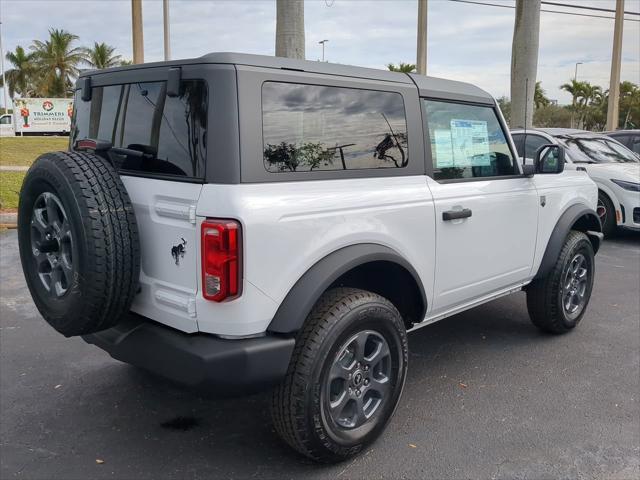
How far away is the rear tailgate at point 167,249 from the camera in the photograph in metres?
2.59

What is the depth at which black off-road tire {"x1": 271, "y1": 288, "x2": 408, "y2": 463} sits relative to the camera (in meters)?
2.69

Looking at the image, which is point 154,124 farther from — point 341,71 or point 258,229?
point 341,71

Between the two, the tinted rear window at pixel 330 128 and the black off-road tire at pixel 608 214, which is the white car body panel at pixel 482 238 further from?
the black off-road tire at pixel 608 214

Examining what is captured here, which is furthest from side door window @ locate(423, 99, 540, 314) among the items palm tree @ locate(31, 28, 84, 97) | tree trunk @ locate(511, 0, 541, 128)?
palm tree @ locate(31, 28, 84, 97)

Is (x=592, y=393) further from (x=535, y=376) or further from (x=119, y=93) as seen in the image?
(x=119, y=93)

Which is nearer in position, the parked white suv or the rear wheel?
the parked white suv

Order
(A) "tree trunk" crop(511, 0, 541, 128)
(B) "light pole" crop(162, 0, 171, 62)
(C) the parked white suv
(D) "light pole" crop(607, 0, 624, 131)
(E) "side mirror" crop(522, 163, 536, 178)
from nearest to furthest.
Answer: (E) "side mirror" crop(522, 163, 536, 178)
(C) the parked white suv
(A) "tree trunk" crop(511, 0, 541, 128)
(B) "light pole" crop(162, 0, 171, 62)
(D) "light pole" crop(607, 0, 624, 131)

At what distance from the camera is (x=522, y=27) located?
1295 centimetres

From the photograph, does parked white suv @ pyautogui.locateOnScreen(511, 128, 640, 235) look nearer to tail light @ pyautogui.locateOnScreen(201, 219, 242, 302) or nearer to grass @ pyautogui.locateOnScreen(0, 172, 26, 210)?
tail light @ pyautogui.locateOnScreen(201, 219, 242, 302)

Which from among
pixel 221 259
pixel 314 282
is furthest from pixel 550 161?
pixel 221 259

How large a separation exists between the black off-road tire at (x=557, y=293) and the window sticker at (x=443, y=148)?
144cm

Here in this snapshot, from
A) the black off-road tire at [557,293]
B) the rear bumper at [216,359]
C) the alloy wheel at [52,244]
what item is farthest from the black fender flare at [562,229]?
the alloy wheel at [52,244]

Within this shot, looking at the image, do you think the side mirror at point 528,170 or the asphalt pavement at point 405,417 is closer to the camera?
the asphalt pavement at point 405,417

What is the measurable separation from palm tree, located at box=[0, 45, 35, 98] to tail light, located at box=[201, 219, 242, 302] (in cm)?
5491
